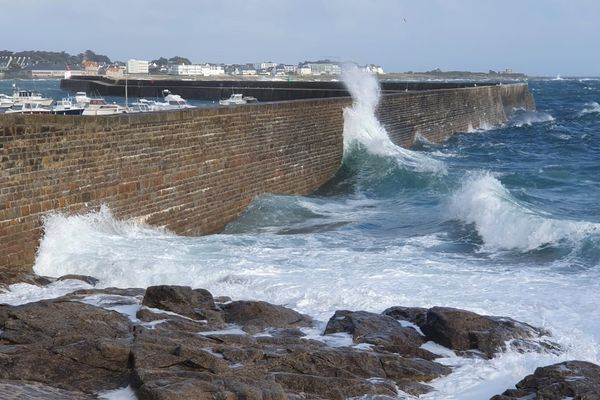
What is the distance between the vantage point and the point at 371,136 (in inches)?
973

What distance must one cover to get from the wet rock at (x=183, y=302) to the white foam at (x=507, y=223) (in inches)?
263

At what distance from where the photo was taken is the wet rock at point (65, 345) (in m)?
6.93

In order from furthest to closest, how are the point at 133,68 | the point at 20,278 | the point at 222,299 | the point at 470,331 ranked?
the point at 133,68 → the point at 20,278 → the point at 222,299 → the point at 470,331

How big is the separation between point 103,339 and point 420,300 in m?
4.41

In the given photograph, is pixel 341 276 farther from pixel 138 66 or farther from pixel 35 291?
pixel 138 66

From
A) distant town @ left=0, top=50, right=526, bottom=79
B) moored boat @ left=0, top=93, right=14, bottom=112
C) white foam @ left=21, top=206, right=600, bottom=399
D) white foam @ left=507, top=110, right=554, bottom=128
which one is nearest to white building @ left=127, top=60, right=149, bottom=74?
distant town @ left=0, top=50, right=526, bottom=79

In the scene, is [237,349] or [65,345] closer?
[65,345]

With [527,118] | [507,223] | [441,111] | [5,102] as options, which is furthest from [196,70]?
[507,223]

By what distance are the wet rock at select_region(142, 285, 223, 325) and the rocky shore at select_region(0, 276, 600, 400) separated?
14 mm

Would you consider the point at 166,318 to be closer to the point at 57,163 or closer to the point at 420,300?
the point at 420,300

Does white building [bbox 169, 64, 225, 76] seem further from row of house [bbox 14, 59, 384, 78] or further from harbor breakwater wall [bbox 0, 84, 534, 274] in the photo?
harbor breakwater wall [bbox 0, 84, 534, 274]

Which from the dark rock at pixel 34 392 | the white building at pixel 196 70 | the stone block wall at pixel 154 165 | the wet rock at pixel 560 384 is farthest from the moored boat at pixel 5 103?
the white building at pixel 196 70

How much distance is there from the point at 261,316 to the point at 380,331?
3.99 feet

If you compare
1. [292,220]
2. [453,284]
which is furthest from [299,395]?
[292,220]
